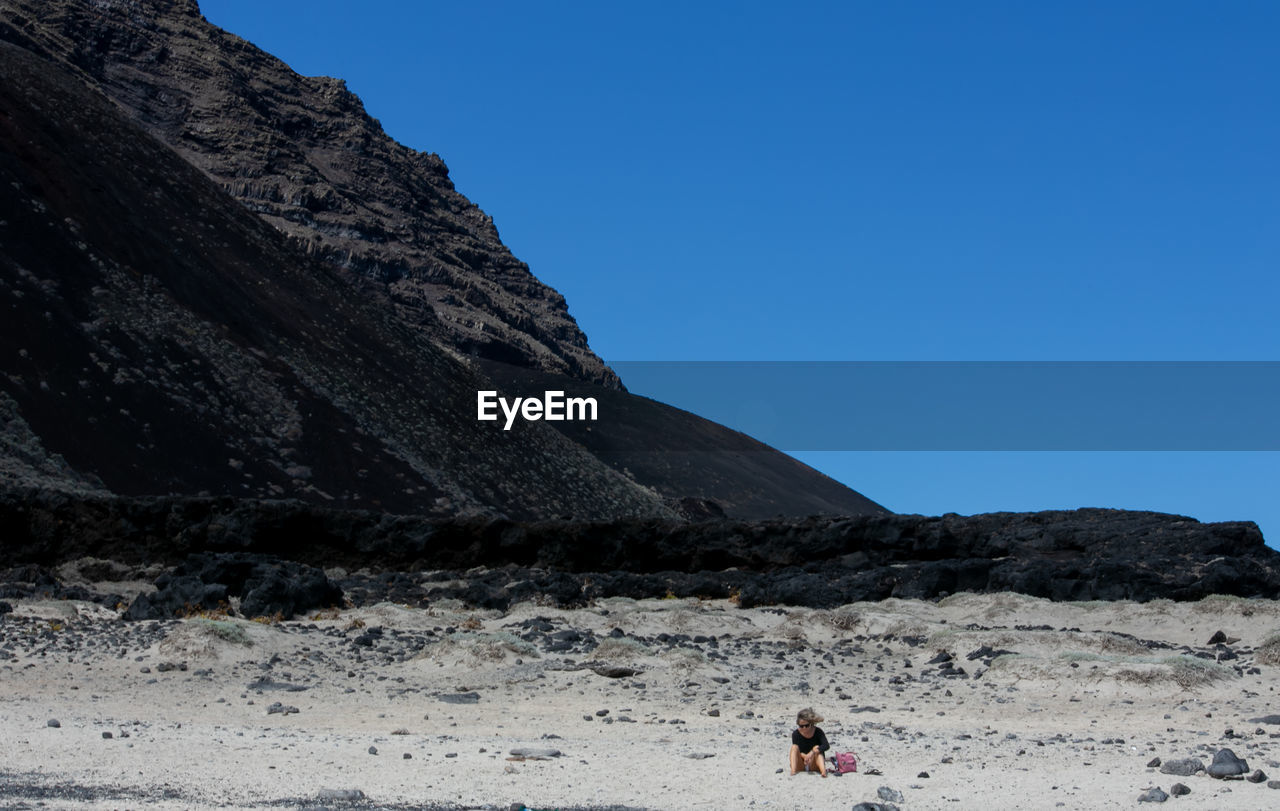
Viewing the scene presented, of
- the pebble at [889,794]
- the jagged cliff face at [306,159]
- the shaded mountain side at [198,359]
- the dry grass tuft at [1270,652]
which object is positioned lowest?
the pebble at [889,794]

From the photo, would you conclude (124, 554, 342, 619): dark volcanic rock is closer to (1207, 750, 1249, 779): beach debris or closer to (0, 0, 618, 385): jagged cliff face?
(1207, 750, 1249, 779): beach debris

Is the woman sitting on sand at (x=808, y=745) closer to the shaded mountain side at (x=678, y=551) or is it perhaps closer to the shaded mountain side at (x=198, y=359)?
the shaded mountain side at (x=678, y=551)

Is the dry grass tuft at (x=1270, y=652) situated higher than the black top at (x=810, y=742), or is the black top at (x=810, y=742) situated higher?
the dry grass tuft at (x=1270, y=652)

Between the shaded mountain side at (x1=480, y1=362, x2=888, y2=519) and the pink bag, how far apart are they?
62.5m

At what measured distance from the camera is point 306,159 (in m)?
104

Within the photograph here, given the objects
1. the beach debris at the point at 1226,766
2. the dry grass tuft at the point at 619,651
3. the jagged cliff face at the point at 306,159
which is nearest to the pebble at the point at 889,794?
the beach debris at the point at 1226,766

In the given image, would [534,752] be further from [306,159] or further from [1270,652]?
[306,159]

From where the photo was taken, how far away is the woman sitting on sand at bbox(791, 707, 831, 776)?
30.5ft

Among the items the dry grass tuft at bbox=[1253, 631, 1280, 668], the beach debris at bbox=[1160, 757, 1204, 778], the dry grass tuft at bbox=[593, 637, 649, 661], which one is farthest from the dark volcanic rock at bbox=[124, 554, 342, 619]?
the dry grass tuft at bbox=[1253, 631, 1280, 668]

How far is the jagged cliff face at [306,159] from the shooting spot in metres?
94.7

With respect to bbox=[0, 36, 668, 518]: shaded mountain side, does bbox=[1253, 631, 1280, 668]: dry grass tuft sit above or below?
below

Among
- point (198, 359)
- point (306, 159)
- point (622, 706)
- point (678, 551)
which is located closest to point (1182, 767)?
point (622, 706)

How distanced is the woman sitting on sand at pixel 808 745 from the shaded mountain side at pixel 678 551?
11390 mm

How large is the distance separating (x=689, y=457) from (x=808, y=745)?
263 feet
